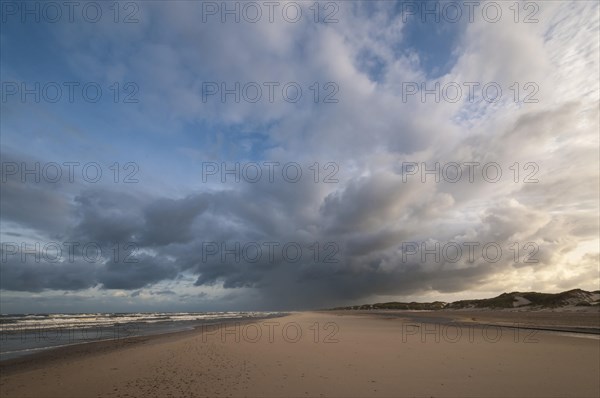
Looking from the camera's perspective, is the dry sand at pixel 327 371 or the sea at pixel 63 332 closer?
the dry sand at pixel 327 371

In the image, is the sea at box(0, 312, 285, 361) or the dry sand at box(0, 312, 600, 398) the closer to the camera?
the dry sand at box(0, 312, 600, 398)

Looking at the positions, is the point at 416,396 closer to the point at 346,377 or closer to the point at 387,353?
the point at 346,377

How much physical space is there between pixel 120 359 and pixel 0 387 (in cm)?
570

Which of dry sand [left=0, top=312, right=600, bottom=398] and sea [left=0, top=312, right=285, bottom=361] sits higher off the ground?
dry sand [left=0, top=312, right=600, bottom=398]

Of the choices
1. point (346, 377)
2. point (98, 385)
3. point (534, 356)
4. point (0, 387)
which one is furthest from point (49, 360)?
point (534, 356)

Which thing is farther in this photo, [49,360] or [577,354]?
[49,360]

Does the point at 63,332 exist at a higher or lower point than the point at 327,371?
lower

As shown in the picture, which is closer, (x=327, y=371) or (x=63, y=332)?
(x=327, y=371)

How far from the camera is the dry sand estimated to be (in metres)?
11.4

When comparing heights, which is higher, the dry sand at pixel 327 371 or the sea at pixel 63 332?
the dry sand at pixel 327 371

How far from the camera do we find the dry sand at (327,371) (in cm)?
1141

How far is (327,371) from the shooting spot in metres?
13.8

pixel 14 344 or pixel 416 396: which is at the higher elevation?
pixel 416 396

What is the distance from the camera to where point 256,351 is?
1961 centimetres
